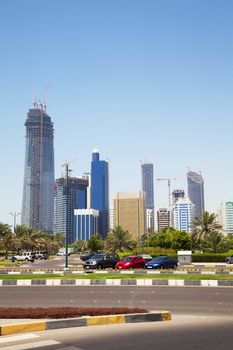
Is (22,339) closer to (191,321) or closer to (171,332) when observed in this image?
(171,332)

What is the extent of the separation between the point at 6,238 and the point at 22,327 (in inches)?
2896

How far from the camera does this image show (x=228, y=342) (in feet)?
32.6

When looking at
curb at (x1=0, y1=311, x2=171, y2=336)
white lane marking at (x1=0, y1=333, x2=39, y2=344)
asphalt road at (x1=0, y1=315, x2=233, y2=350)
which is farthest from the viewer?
curb at (x1=0, y1=311, x2=171, y2=336)

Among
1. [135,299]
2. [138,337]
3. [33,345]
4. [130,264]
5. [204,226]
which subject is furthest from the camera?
[204,226]

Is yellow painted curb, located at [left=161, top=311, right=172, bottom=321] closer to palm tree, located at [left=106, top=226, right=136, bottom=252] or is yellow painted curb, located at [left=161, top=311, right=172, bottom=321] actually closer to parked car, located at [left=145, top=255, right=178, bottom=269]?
parked car, located at [left=145, top=255, right=178, bottom=269]

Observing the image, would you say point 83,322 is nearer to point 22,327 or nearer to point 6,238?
point 22,327

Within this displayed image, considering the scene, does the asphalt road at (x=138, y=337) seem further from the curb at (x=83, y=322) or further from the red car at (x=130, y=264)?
the red car at (x=130, y=264)

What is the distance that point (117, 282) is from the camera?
2669 cm

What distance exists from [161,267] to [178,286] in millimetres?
15533

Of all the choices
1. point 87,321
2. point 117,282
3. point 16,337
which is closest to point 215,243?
point 117,282

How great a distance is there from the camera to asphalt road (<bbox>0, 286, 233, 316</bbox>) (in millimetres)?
16216

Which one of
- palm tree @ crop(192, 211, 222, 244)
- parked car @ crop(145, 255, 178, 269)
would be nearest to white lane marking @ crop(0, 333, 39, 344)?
parked car @ crop(145, 255, 178, 269)

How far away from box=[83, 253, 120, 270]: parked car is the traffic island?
1113 inches

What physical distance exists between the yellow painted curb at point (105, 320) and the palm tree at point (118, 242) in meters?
79.0
